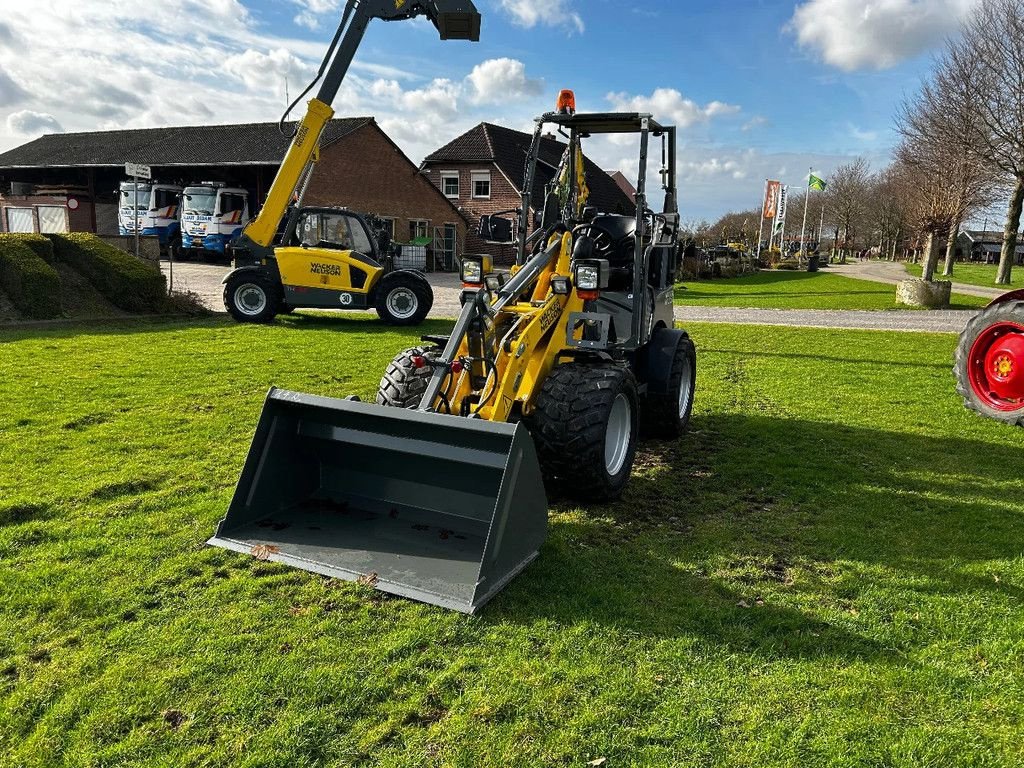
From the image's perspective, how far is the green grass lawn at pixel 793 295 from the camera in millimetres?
21969

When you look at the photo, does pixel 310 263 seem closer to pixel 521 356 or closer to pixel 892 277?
pixel 521 356

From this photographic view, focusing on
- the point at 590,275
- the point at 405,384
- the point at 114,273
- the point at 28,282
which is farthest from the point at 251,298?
the point at 590,275

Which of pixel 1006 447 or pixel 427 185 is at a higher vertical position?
pixel 427 185

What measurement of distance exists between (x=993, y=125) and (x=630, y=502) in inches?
1120

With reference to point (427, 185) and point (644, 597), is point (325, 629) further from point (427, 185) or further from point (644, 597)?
point (427, 185)

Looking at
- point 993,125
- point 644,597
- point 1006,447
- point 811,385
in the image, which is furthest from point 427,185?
point 644,597

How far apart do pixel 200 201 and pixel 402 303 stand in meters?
17.0

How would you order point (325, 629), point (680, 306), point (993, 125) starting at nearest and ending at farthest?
point (325, 629) < point (680, 306) < point (993, 125)

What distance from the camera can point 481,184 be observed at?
36.5 metres

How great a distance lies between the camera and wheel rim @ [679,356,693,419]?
6.83 meters

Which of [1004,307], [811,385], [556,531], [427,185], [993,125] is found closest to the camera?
[556,531]

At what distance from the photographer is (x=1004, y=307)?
25.7 feet

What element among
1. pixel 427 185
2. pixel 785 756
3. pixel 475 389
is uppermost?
pixel 427 185

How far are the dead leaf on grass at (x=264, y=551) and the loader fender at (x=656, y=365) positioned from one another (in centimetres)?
362
